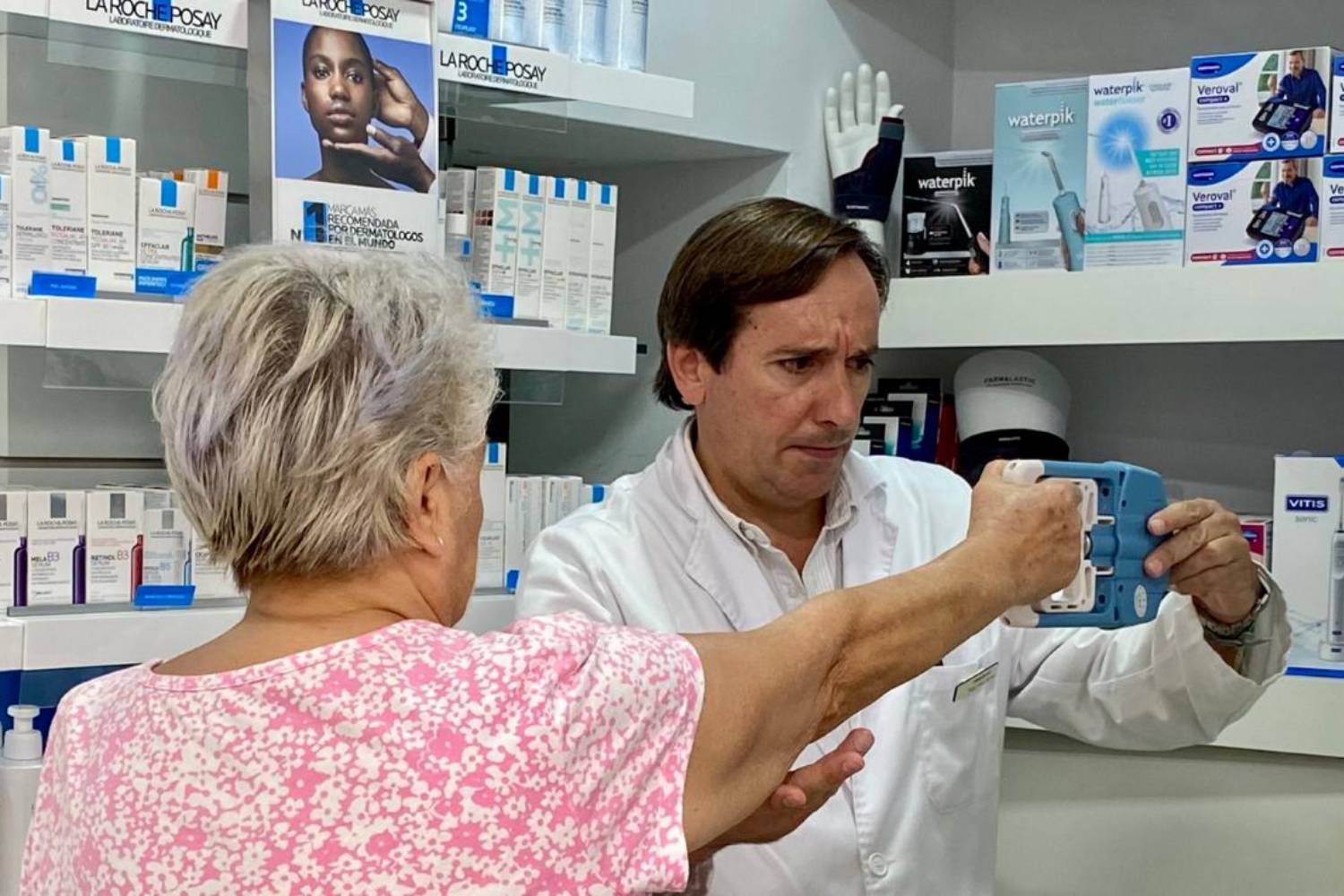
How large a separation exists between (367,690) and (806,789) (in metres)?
0.45

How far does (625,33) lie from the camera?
8.09ft

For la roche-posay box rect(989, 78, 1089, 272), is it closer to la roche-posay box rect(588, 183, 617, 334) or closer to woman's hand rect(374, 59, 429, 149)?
la roche-posay box rect(588, 183, 617, 334)

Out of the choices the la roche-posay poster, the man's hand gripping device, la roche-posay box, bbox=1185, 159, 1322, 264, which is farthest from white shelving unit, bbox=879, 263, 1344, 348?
the la roche-posay poster

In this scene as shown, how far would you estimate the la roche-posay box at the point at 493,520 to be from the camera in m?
2.40

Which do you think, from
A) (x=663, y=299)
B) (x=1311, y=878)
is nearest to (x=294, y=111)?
(x=663, y=299)

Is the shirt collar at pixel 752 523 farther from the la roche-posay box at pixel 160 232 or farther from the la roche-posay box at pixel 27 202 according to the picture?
the la roche-posay box at pixel 27 202

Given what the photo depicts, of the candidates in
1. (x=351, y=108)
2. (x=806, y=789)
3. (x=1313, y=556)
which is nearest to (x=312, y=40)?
(x=351, y=108)

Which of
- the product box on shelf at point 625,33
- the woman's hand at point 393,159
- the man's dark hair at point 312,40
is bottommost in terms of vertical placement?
the woman's hand at point 393,159

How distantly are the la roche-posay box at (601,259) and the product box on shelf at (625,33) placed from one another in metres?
0.19

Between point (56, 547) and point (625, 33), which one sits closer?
point (56, 547)

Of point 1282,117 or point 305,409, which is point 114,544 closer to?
point 305,409

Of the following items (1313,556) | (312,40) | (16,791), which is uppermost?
(312,40)

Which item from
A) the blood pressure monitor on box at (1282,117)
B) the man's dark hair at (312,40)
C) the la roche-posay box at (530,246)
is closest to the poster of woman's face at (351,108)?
the man's dark hair at (312,40)

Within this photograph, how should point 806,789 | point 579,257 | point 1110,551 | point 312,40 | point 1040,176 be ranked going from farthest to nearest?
1. point 1040,176
2. point 579,257
3. point 312,40
4. point 1110,551
5. point 806,789
